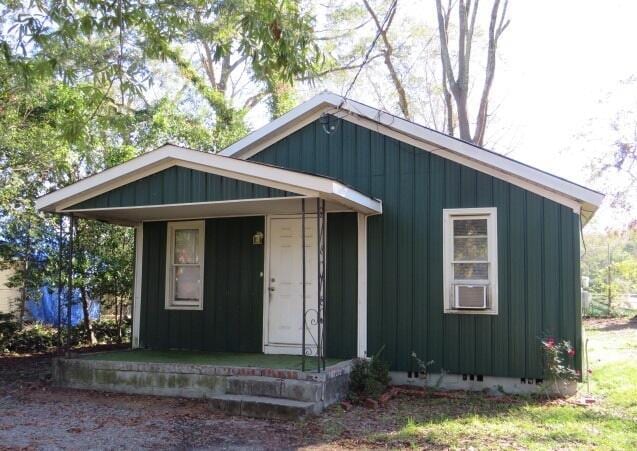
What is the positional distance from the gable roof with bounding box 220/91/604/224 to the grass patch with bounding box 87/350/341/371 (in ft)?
10.7

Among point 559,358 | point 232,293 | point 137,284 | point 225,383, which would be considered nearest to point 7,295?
point 137,284

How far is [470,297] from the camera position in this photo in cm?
818

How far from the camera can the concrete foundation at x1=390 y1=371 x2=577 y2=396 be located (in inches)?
305

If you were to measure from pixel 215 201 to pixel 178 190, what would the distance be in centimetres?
59

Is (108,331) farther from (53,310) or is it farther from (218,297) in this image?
(218,297)

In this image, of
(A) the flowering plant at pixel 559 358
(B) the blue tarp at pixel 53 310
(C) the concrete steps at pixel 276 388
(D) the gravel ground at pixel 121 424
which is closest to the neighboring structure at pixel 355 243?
(A) the flowering plant at pixel 559 358

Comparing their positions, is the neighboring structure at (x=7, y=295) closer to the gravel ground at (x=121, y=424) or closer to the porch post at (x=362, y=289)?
the gravel ground at (x=121, y=424)

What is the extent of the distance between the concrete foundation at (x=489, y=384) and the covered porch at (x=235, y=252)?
2.70ft

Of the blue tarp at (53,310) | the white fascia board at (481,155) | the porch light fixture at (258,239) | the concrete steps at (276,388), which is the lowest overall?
the concrete steps at (276,388)

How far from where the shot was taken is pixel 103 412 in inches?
279

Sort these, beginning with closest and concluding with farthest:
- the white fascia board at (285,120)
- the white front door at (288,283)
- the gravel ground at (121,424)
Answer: the gravel ground at (121,424)
the white front door at (288,283)
the white fascia board at (285,120)

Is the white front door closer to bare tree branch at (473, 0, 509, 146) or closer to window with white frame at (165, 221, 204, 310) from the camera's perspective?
window with white frame at (165, 221, 204, 310)

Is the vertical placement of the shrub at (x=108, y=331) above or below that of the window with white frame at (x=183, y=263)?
below

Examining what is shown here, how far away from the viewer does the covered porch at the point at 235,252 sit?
25.0 feet
